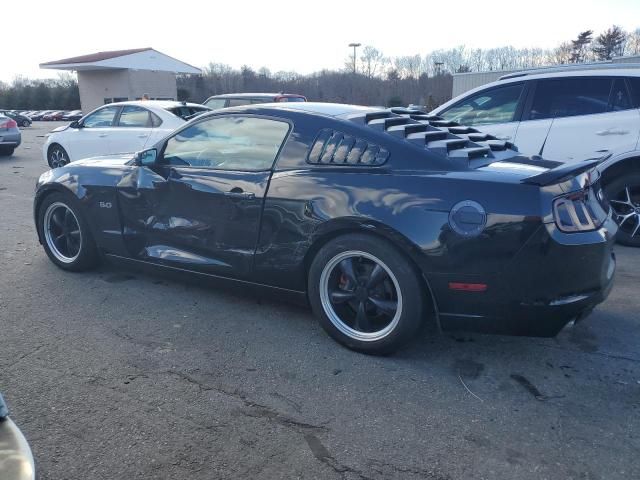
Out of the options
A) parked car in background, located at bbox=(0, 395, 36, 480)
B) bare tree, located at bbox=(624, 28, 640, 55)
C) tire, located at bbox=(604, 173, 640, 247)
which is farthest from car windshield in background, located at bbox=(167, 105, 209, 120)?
bare tree, located at bbox=(624, 28, 640, 55)

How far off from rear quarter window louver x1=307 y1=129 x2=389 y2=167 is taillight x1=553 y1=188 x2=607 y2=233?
3.45 ft

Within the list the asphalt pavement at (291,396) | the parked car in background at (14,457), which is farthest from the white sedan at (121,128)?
the parked car in background at (14,457)

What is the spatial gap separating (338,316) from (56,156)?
9.99 metres

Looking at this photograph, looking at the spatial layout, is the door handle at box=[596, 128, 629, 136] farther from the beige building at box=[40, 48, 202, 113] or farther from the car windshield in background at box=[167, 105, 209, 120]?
the beige building at box=[40, 48, 202, 113]

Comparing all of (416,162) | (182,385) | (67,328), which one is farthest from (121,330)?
(416,162)

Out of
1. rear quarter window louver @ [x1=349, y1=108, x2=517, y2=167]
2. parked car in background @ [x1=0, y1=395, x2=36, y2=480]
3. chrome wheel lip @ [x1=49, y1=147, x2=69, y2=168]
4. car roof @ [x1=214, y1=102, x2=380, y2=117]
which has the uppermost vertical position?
car roof @ [x1=214, y1=102, x2=380, y2=117]

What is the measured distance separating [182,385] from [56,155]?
32.7 ft

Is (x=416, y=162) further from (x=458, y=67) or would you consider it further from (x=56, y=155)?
(x=458, y=67)

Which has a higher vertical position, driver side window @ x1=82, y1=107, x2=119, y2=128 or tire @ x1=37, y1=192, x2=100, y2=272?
driver side window @ x1=82, y1=107, x2=119, y2=128

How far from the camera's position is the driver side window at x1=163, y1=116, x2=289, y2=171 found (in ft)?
12.8

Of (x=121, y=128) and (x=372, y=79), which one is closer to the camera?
(x=121, y=128)

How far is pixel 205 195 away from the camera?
4.02 metres

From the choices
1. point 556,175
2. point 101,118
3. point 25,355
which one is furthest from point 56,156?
point 556,175

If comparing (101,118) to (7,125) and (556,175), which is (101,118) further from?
(556,175)
